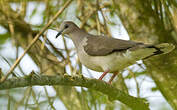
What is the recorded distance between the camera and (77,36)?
16.6 feet

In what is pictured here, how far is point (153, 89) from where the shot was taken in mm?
5109

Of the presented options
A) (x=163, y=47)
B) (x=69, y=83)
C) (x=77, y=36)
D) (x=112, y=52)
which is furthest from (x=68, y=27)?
(x=69, y=83)

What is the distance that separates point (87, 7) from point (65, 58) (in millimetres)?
1353

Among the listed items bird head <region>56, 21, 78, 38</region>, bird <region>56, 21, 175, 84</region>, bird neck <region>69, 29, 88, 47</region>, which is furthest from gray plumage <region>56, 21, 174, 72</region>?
bird head <region>56, 21, 78, 38</region>

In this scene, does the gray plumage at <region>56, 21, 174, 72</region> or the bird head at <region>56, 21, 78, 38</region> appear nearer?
the gray plumage at <region>56, 21, 174, 72</region>

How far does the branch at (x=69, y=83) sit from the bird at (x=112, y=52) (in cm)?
70

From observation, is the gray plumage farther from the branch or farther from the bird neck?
the branch

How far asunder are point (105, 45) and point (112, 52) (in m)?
0.18

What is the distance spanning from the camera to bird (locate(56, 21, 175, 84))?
3.86 meters

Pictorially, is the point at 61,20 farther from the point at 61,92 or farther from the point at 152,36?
the point at 152,36

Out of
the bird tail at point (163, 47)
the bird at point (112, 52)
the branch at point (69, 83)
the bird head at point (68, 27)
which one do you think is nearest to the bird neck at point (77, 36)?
the bird head at point (68, 27)

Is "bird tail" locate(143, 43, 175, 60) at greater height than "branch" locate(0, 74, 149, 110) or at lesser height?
greater

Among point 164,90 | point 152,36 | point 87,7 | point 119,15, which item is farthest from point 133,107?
point 87,7

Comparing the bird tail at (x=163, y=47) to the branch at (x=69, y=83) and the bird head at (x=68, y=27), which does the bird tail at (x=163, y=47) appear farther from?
the bird head at (x=68, y=27)
